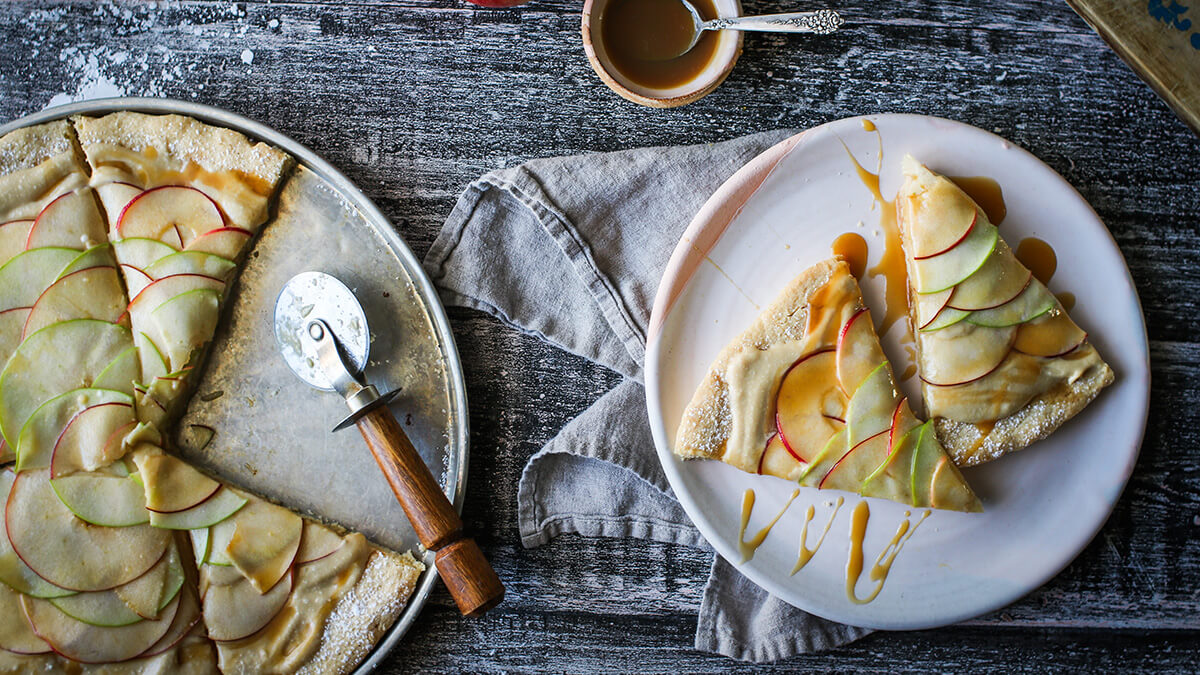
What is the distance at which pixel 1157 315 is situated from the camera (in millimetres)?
2213

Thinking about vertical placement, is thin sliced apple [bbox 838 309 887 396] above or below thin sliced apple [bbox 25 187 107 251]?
below

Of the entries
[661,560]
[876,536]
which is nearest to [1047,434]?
[876,536]

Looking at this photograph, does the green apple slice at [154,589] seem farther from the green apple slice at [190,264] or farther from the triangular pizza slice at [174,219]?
the green apple slice at [190,264]

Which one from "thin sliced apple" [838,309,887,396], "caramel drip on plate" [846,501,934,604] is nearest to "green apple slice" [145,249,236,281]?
"thin sliced apple" [838,309,887,396]

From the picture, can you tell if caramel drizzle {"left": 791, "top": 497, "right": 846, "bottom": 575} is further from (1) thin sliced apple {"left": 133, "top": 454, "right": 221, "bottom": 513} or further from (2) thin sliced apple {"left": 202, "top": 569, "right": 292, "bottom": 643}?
(1) thin sliced apple {"left": 133, "top": 454, "right": 221, "bottom": 513}

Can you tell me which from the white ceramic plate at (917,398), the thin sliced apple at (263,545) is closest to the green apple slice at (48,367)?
the thin sliced apple at (263,545)

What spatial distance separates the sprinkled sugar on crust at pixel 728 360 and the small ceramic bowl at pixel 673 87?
0.63 meters

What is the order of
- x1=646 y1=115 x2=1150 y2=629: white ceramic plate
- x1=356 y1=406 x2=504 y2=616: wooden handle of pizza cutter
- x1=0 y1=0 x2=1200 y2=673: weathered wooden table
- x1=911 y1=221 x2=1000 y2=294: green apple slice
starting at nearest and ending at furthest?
x1=356 y1=406 x2=504 y2=616: wooden handle of pizza cutter → x1=911 y1=221 x2=1000 y2=294: green apple slice → x1=646 y1=115 x2=1150 y2=629: white ceramic plate → x1=0 y1=0 x2=1200 y2=673: weathered wooden table

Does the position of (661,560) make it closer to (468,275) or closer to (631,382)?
(631,382)

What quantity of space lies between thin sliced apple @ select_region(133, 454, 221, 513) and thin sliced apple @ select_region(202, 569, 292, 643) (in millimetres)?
264

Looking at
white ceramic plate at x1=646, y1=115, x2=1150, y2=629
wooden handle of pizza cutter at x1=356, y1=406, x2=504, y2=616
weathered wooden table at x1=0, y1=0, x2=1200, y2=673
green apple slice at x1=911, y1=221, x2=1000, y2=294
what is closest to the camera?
wooden handle of pizza cutter at x1=356, y1=406, x2=504, y2=616

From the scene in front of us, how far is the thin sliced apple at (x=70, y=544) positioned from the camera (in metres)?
2.00

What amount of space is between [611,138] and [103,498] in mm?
1820

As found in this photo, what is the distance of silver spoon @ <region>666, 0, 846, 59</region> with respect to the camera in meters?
2.09
